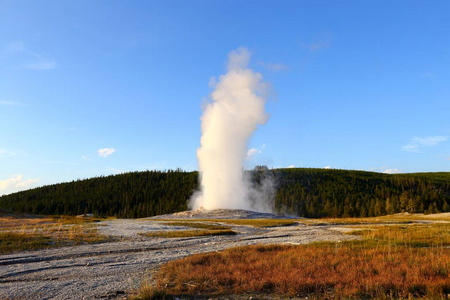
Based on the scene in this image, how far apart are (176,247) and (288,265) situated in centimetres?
1204

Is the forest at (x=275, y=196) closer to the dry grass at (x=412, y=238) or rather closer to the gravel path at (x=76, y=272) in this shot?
the dry grass at (x=412, y=238)

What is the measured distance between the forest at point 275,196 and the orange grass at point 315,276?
98412 mm

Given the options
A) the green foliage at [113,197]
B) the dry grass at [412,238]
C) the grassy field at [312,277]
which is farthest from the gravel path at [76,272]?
the green foliage at [113,197]

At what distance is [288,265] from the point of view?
1332 centimetres

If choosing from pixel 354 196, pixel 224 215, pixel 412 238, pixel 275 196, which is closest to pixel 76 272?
pixel 412 238

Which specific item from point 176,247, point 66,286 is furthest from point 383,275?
point 176,247

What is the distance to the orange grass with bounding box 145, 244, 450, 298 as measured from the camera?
990cm

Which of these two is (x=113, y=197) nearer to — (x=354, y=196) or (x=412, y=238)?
(x=354, y=196)

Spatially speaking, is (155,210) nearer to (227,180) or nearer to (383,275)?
(227,180)

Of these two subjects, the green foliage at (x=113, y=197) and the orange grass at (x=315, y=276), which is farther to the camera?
the green foliage at (x=113, y=197)

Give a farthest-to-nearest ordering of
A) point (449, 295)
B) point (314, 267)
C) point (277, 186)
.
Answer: point (277, 186) < point (314, 267) < point (449, 295)

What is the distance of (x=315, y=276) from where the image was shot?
1152 cm

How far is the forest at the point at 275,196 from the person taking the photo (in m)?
114

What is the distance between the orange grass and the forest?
9841cm
